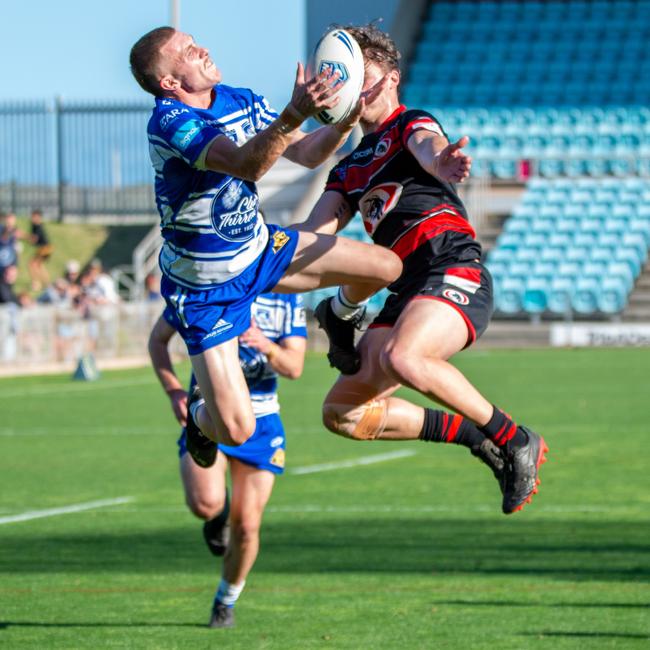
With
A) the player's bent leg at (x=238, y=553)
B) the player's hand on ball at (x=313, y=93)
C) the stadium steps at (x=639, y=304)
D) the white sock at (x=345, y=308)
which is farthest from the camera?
the stadium steps at (x=639, y=304)

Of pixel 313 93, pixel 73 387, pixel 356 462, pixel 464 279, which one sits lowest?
pixel 73 387

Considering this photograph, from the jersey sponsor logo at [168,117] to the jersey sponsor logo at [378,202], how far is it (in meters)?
1.06

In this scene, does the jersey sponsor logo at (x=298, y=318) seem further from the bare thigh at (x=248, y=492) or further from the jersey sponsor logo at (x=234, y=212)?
the jersey sponsor logo at (x=234, y=212)

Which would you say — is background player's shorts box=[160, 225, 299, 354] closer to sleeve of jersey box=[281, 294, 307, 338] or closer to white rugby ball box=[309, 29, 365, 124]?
white rugby ball box=[309, 29, 365, 124]

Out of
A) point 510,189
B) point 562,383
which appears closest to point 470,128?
point 510,189

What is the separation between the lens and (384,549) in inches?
361

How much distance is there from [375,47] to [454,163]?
40.9 inches

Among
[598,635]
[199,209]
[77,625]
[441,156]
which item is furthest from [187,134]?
[598,635]

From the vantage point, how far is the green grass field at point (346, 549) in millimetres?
6977

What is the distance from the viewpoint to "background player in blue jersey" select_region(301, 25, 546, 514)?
6.17m

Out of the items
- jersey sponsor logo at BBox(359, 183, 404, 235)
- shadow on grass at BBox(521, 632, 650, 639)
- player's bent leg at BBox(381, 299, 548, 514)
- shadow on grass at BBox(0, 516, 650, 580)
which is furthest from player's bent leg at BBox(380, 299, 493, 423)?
shadow on grass at BBox(0, 516, 650, 580)

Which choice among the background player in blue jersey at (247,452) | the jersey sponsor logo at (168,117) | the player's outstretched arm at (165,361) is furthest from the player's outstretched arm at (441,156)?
the player's outstretched arm at (165,361)

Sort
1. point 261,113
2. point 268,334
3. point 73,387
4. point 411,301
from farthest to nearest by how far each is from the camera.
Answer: point 73,387 < point 268,334 < point 261,113 < point 411,301

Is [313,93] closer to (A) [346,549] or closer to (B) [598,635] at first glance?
(B) [598,635]
